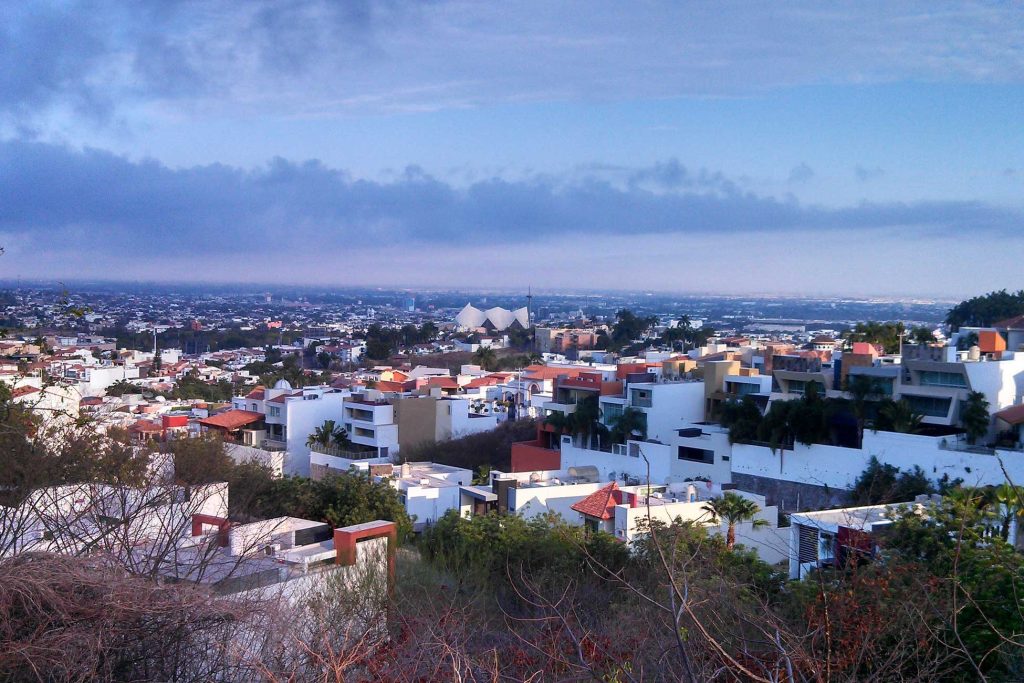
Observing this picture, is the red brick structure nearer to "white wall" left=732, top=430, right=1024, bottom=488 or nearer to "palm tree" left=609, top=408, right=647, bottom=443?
"white wall" left=732, top=430, right=1024, bottom=488

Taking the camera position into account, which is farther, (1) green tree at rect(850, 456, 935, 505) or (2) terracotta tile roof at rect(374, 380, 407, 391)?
(2) terracotta tile roof at rect(374, 380, 407, 391)

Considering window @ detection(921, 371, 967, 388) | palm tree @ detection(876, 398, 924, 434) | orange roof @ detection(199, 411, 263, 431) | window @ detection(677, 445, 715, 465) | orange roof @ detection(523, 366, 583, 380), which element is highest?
window @ detection(921, 371, 967, 388)

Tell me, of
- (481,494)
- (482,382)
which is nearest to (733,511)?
(481,494)

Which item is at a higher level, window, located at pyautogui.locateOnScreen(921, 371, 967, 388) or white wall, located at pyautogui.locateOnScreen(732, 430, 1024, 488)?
window, located at pyautogui.locateOnScreen(921, 371, 967, 388)

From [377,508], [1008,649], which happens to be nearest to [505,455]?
[377,508]

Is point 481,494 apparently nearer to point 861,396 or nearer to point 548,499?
point 548,499

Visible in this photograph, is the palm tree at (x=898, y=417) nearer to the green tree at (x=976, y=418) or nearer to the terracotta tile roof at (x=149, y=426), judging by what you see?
the green tree at (x=976, y=418)

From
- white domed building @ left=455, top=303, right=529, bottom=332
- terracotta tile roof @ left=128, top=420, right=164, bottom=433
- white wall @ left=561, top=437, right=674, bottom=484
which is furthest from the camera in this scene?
white domed building @ left=455, top=303, right=529, bottom=332

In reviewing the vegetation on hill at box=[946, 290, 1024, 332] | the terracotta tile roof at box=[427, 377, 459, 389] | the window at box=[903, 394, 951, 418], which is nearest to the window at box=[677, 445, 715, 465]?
the window at box=[903, 394, 951, 418]
